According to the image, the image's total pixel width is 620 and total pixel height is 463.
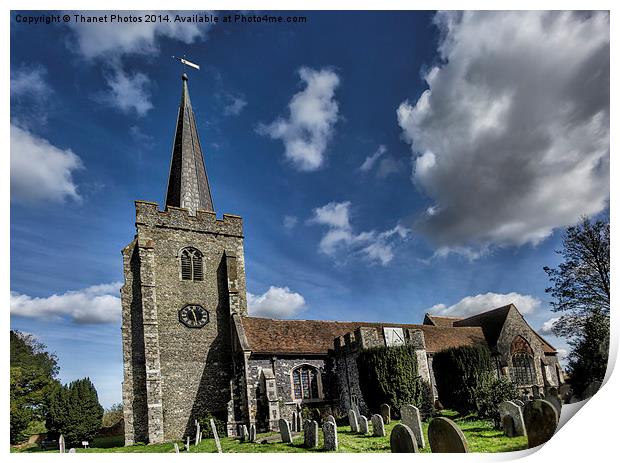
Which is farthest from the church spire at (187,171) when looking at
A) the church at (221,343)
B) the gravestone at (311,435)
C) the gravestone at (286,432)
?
the gravestone at (311,435)

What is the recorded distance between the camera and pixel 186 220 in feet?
67.2

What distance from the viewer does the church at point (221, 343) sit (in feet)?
55.6

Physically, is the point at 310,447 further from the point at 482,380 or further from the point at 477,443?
the point at 482,380

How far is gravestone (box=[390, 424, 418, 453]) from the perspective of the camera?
7184 millimetres

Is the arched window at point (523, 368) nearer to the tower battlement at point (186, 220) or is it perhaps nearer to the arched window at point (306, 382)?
the arched window at point (306, 382)

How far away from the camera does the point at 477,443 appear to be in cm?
820

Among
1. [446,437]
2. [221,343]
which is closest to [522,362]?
[221,343]

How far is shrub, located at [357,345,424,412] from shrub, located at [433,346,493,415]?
4.36 feet

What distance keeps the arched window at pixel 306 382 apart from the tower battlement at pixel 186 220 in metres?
7.22

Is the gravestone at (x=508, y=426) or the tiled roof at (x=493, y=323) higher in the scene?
the tiled roof at (x=493, y=323)

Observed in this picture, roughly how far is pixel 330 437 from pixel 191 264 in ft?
39.6
